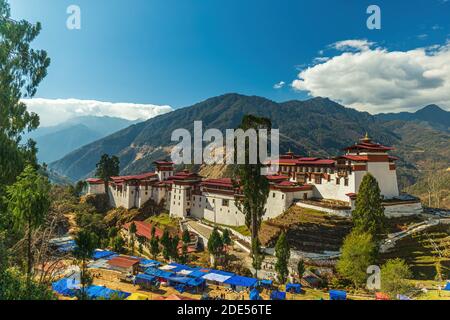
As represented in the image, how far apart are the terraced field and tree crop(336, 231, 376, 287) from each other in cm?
744

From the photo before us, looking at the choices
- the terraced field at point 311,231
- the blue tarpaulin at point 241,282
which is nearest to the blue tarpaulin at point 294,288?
the blue tarpaulin at point 241,282

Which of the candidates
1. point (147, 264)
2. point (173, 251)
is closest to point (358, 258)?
point (173, 251)

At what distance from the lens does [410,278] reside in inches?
1548

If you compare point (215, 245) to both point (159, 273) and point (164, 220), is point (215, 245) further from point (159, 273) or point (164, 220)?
point (164, 220)

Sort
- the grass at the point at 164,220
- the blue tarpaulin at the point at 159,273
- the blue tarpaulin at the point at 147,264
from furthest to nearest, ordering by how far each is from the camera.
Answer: the grass at the point at 164,220
the blue tarpaulin at the point at 147,264
the blue tarpaulin at the point at 159,273

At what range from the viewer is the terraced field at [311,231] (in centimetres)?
4659

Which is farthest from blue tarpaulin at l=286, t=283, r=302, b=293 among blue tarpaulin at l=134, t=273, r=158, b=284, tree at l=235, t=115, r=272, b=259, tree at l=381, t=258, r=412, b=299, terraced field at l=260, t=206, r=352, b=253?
blue tarpaulin at l=134, t=273, r=158, b=284

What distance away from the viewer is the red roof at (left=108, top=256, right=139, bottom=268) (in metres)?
44.4

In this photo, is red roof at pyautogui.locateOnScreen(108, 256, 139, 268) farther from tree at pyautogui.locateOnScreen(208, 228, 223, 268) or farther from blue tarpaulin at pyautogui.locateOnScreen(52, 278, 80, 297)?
blue tarpaulin at pyautogui.locateOnScreen(52, 278, 80, 297)

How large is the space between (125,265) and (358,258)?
30.5 meters

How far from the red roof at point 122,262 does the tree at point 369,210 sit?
30789 mm

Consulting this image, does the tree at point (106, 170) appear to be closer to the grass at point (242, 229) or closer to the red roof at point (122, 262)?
the grass at point (242, 229)

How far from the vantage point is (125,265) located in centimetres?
4444
